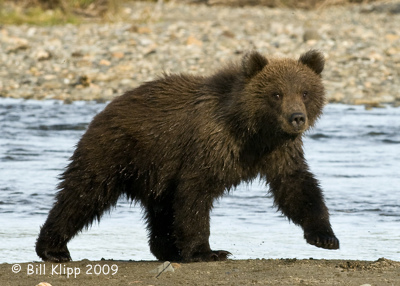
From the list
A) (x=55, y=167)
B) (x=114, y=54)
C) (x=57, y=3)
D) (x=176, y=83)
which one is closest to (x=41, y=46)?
(x=114, y=54)

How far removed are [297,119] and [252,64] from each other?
567 millimetres

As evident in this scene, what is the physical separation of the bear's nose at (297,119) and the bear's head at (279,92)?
3 centimetres

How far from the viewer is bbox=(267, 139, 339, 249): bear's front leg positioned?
19.1 feet

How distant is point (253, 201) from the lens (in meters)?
8.03

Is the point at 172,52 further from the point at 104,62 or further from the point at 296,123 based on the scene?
the point at 296,123

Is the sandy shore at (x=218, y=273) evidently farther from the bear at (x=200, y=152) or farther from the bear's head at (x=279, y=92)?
the bear's head at (x=279, y=92)

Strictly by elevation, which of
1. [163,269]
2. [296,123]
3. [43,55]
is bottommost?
[43,55]

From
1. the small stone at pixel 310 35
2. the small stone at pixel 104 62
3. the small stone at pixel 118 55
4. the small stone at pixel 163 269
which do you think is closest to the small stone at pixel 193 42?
the small stone at pixel 118 55

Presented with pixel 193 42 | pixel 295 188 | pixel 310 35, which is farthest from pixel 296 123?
pixel 310 35

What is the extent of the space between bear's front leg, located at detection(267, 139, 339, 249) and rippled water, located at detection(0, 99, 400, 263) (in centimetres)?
37

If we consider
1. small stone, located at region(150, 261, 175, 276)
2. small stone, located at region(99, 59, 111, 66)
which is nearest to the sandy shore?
small stone, located at region(150, 261, 175, 276)

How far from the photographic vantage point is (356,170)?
30.5ft

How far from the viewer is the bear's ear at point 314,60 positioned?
233 inches

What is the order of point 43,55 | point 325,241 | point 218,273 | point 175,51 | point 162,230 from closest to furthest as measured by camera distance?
point 218,273, point 325,241, point 162,230, point 43,55, point 175,51
